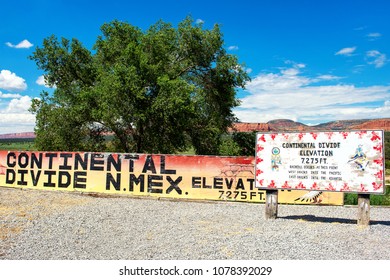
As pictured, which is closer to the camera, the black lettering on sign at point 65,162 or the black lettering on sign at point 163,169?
the black lettering on sign at point 163,169

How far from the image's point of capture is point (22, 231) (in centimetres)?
992

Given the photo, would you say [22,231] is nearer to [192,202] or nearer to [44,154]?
[192,202]

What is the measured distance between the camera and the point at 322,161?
38.7ft

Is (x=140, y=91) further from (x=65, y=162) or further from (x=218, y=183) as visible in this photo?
(x=218, y=183)

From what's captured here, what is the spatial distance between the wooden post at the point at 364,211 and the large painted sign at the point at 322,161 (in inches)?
13.2

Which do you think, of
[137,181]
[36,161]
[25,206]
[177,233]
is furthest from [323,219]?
[36,161]

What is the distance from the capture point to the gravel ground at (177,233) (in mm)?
8117

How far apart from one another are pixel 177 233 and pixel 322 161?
548cm

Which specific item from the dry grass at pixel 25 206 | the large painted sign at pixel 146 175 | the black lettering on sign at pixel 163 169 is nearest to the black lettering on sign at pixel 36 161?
the large painted sign at pixel 146 175

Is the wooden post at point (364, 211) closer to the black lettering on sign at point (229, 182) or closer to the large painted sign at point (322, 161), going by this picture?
the large painted sign at point (322, 161)

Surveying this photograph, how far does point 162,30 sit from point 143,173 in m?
15.4

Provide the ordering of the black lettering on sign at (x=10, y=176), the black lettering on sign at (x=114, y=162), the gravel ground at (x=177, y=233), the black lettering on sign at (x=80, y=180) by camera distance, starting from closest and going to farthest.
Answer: the gravel ground at (x=177, y=233) → the black lettering on sign at (x=114, y=162) → the black lettering on sign at (x=80, y=180) → the black lettering on sign at (x=10, y=176)

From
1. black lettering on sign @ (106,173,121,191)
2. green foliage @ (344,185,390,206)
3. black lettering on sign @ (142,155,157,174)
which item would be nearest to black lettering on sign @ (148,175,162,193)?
black lettering on sign @ (142,155,157,174)
